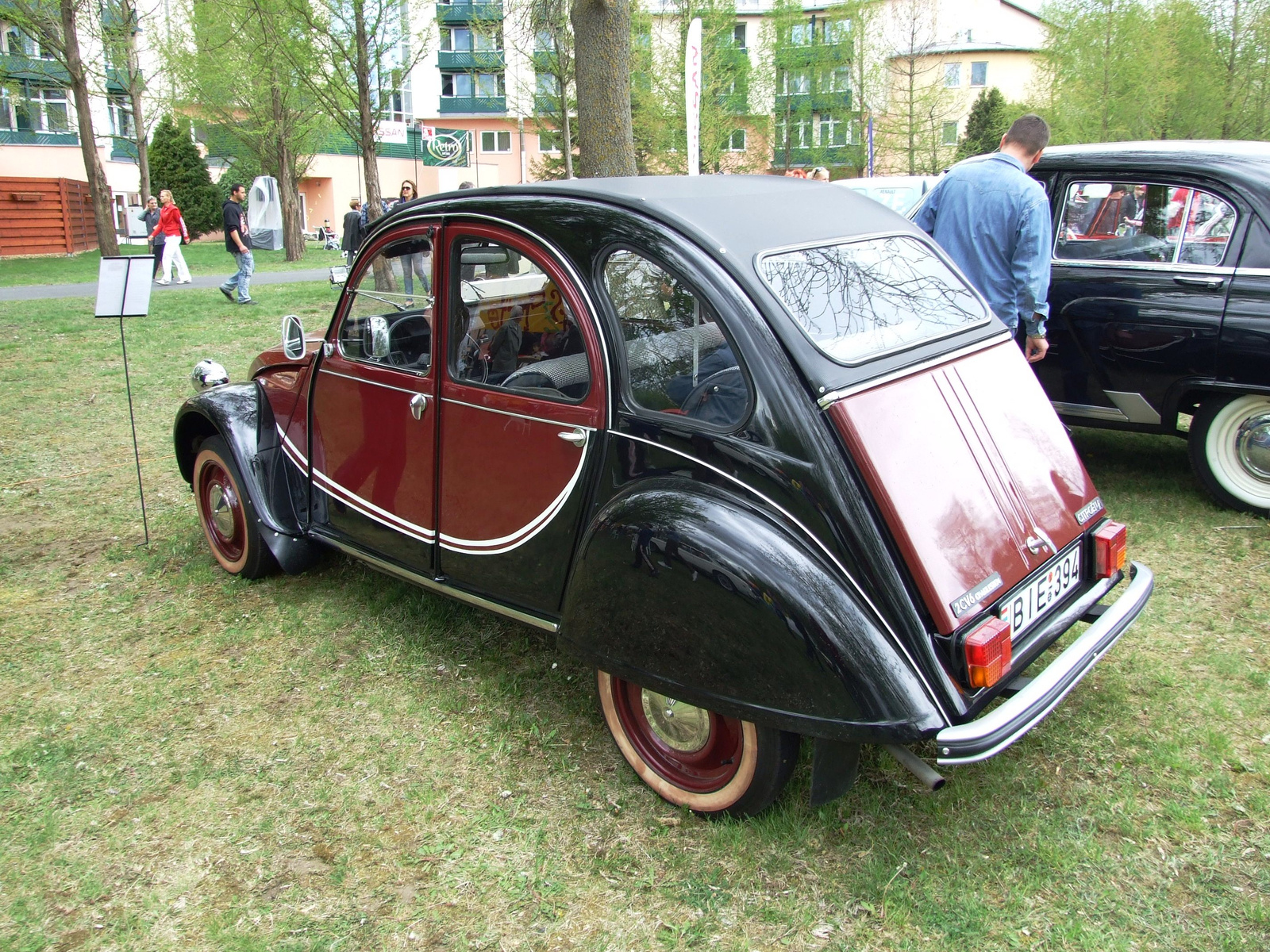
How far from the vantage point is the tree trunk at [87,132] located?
789 inches

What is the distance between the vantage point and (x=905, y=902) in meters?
2.61

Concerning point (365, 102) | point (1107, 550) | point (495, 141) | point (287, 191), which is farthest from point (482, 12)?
point (495, 141)

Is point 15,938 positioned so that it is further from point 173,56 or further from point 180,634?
point 173,56

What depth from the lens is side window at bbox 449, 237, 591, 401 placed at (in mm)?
3250

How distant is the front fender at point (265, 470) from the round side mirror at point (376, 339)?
2.67ft

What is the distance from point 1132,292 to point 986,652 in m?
3.77

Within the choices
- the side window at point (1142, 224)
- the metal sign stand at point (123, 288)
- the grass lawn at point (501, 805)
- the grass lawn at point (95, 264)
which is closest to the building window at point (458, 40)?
the grass lawn at point (95, 264)

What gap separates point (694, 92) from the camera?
21.8 feet

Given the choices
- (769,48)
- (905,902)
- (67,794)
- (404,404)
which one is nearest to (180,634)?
(67,794)

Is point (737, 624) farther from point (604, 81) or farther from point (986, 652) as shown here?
point (604, 81)

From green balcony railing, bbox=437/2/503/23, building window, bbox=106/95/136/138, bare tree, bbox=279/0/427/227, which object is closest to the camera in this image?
bare tree, bbox=279/0/427/227

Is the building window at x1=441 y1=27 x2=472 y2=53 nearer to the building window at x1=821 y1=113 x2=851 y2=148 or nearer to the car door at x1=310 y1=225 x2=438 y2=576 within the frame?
the building window at x1=821 y1=113 x2=851 y2=148

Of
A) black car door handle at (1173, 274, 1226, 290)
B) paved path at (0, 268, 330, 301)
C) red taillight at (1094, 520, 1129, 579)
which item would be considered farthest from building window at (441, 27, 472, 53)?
red taillight at (1094, 520, 1129, 579)

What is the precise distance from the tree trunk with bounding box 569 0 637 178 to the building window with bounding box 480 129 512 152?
2136 inches
